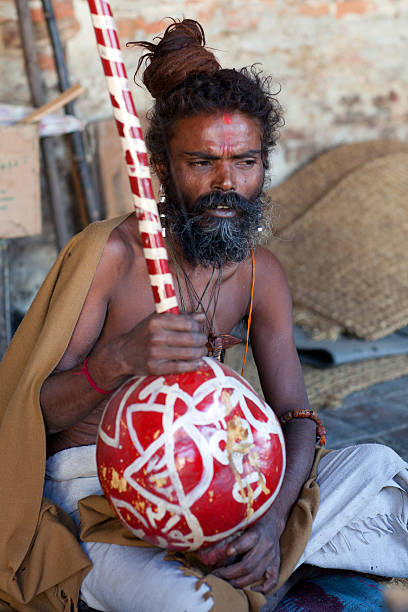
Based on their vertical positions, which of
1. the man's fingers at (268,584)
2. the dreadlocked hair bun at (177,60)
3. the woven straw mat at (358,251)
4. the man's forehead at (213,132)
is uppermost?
the dreadlocked hair bun at (177,60)

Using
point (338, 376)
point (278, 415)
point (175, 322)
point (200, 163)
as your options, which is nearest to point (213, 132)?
point (200, 163)

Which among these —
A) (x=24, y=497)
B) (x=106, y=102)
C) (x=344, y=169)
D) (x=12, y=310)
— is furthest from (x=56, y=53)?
(x=24, y=497)

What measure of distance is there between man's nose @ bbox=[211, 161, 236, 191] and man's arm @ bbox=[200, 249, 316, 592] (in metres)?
0.38

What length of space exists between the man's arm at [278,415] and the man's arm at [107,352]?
A: 0.46 m

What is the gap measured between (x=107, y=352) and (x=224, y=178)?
66 centimetres

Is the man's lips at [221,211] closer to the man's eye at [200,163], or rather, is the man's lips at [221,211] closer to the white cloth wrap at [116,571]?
the man's eye at [200,163]

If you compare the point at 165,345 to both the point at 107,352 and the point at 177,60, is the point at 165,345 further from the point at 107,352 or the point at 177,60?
the point at 177,60

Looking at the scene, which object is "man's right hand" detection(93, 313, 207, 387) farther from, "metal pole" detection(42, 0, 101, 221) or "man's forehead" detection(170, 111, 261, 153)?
"metal pole" detection(42, 0, 101, 221)

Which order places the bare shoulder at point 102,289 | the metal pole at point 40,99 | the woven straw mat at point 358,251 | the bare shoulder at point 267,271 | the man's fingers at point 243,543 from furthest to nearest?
the woven straw mat at point 358,251, the metal pole at point 40,99, the bare shoulder at point 267,271, the bare shoulder at point 102,289, the man's fingers at point 243,543

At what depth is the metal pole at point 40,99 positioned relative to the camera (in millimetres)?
4301

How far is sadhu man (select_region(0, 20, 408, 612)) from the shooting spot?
175 cm

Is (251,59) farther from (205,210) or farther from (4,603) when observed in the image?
A: (4,603)

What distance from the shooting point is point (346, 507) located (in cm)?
204

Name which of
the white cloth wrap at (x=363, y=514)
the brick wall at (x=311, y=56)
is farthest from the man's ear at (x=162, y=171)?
the brick wall at (x=311, y=56)
